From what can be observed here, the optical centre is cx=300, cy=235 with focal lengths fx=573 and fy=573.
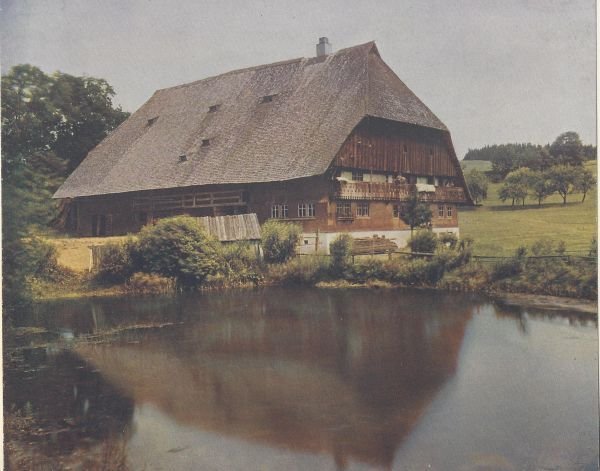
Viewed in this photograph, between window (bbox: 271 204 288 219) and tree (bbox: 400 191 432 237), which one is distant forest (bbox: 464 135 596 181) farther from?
window (bbox: 271 204 288 219)

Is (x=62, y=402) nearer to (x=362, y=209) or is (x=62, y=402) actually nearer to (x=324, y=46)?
(x=324, y=46)

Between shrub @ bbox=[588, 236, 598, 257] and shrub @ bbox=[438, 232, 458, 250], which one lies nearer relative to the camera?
shrub @ bbox=[588, 236, 598, 257]

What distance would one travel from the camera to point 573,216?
7.74 metres

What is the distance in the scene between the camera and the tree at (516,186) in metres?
8.96

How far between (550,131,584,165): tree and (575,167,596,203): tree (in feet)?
0.45

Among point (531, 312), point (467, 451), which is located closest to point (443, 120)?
point (531, 312)

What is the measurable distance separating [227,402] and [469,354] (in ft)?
11.5

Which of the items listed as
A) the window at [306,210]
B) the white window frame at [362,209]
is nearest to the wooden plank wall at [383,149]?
the white window frame at [362,209]

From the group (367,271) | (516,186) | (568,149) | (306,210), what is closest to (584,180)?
(568,149)

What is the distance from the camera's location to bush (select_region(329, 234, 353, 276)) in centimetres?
1316

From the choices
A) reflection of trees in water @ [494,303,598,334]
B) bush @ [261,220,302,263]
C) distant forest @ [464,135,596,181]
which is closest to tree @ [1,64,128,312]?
bush @ [261,220,302,263]

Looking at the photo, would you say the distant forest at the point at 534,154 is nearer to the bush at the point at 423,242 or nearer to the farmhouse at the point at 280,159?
the bush at the point at 423,242

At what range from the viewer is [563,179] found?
310 inches

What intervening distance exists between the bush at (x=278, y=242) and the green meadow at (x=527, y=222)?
3.70m
